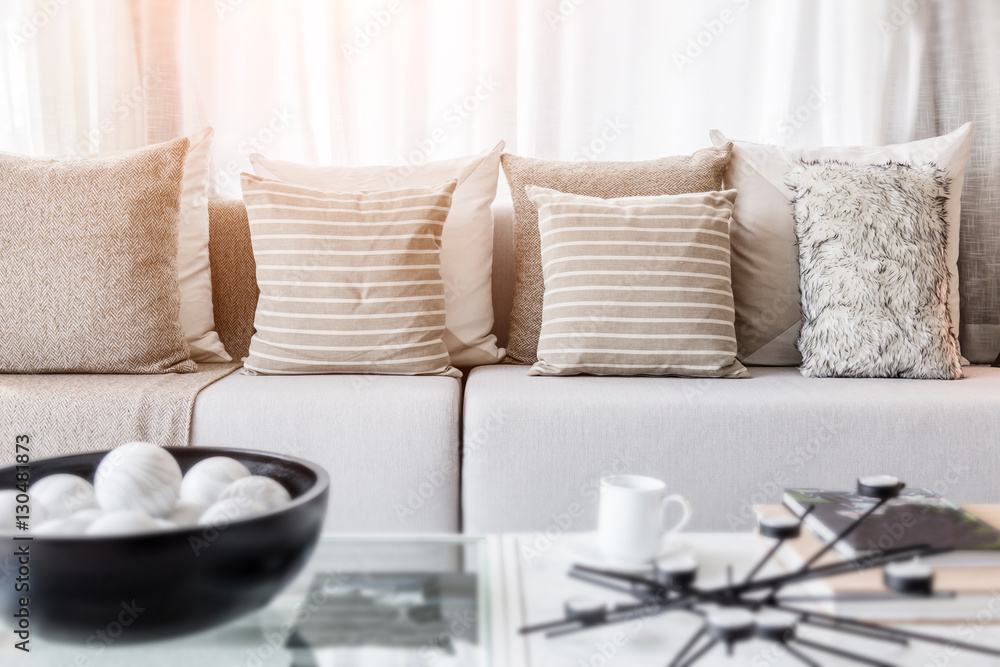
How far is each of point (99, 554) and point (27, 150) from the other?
2231mm

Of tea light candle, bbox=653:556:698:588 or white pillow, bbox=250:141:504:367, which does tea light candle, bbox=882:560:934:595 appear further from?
white pillow, bbox=250:141:504:367

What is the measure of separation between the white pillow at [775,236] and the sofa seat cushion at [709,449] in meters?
0.48

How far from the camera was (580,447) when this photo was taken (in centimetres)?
148

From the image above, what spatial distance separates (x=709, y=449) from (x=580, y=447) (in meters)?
0.25

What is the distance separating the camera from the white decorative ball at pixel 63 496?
72 cm

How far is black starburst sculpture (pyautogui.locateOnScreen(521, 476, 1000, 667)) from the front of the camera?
0.64m

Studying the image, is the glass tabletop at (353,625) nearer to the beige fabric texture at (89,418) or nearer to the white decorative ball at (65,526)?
the white decorative ball at (65,526)

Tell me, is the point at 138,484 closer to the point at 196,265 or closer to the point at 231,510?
the point at 231,510

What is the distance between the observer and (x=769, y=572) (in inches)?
30.9

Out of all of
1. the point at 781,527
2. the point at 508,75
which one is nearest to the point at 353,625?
the point at 781,527

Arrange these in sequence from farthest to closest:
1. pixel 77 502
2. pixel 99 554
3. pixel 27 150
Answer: pixel 27 150
pixel 77 502
pixel 99 554

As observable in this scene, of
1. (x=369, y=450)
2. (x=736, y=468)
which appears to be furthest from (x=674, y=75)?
(x=369, y=450)

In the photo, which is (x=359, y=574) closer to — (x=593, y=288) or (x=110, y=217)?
(x=593, y=288)

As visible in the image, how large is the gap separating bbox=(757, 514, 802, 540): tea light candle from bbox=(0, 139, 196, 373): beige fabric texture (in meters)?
1.41
